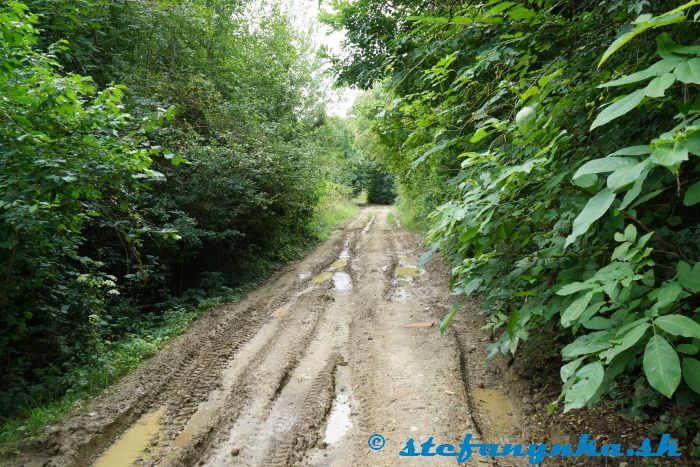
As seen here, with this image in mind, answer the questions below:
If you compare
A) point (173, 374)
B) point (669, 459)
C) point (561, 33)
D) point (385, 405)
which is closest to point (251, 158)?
point (173, 374)

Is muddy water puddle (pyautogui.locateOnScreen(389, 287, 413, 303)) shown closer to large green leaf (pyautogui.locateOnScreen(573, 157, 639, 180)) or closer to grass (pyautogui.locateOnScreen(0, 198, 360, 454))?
grass (pyautogui.locateOnScreen(0, 198, 360, 454))

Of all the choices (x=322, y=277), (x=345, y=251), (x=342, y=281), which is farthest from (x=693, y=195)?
(x=345, y=251)

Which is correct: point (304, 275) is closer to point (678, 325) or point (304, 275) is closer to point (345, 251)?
point (345, 251)

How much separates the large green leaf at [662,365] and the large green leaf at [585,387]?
0.14m

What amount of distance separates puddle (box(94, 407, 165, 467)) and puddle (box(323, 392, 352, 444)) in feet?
5.65

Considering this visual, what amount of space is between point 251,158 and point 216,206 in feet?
5.14

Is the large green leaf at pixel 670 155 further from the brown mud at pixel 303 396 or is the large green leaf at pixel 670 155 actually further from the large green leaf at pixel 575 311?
the brown mud at pixel 303 396

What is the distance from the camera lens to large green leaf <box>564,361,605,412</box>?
3.90 ft

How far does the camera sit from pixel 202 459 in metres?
3.28

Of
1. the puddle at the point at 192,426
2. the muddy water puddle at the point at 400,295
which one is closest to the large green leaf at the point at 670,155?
the puddle at the point at 192,426

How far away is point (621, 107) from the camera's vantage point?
1031 millimetres

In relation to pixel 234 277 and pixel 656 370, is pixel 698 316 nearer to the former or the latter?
pixel 656 370

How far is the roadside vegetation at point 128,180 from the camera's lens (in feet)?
12.8

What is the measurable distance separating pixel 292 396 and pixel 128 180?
319cm
